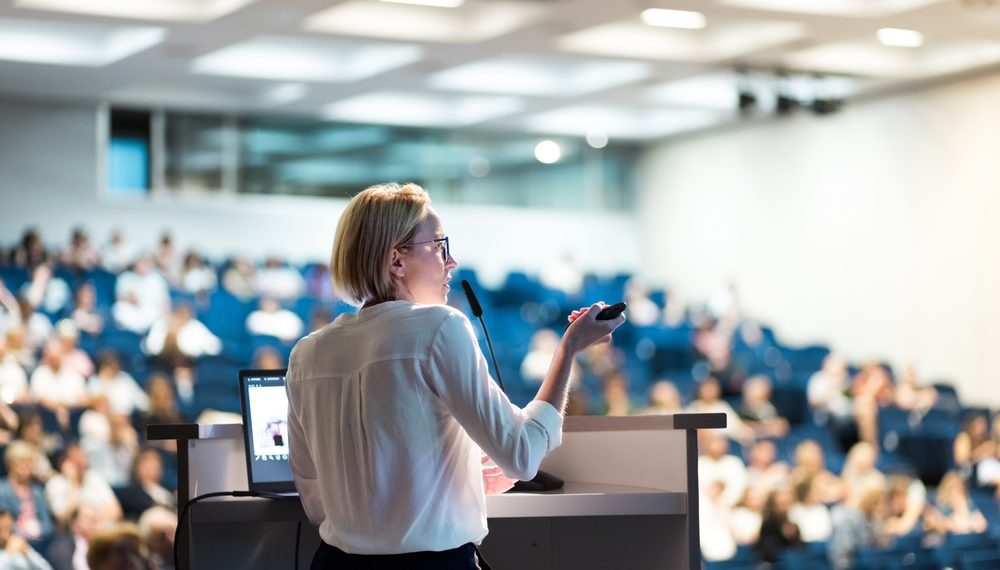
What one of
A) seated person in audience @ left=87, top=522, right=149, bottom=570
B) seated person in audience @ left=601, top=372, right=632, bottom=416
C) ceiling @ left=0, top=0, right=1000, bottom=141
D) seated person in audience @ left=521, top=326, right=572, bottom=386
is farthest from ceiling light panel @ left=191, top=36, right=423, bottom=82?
seated person in audience @ left=87, top=522, right=149, bottom=570

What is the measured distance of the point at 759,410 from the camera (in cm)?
912

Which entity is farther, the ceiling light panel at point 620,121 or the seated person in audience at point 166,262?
the ceiling light panel at point 620,121

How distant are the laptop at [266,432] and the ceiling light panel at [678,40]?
22.4 feet

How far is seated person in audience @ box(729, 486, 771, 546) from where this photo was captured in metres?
6.73

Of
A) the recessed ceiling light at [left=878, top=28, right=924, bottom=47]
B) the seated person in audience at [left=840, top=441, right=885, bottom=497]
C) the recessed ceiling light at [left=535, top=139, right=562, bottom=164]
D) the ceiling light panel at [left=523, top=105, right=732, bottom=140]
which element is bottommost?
the seated person in audience at [left=840, top=441, right=885, bottom=497]

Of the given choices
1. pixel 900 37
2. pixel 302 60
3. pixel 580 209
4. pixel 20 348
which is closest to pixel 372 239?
pixel 20 348

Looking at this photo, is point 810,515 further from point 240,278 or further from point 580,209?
point 580,209

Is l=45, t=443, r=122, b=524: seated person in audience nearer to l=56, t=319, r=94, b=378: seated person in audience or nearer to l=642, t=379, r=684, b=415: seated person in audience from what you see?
l=56, t=319, r=94, b=378: seated person in audience

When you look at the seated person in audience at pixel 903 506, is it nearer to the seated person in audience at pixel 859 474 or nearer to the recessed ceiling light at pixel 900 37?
the seated person in audience at pixel 859 474

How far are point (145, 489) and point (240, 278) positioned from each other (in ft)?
15.4

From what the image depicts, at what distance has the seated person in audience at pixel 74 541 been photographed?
4.89m

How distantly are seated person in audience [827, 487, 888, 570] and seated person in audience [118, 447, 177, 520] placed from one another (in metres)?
3.06

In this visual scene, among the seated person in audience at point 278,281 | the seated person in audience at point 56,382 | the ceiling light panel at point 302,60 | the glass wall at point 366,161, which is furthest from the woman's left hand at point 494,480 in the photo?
the glass wall at point 366,161

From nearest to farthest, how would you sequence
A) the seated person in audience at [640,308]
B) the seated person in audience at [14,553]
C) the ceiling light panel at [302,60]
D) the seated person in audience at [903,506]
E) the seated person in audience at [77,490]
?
the seated person in audience at [14,553], the seated person in audience at [77,490], the seated person in audience at [903,506], the ceiling light panel at [302,60], the seated person in audience at [640,308]
